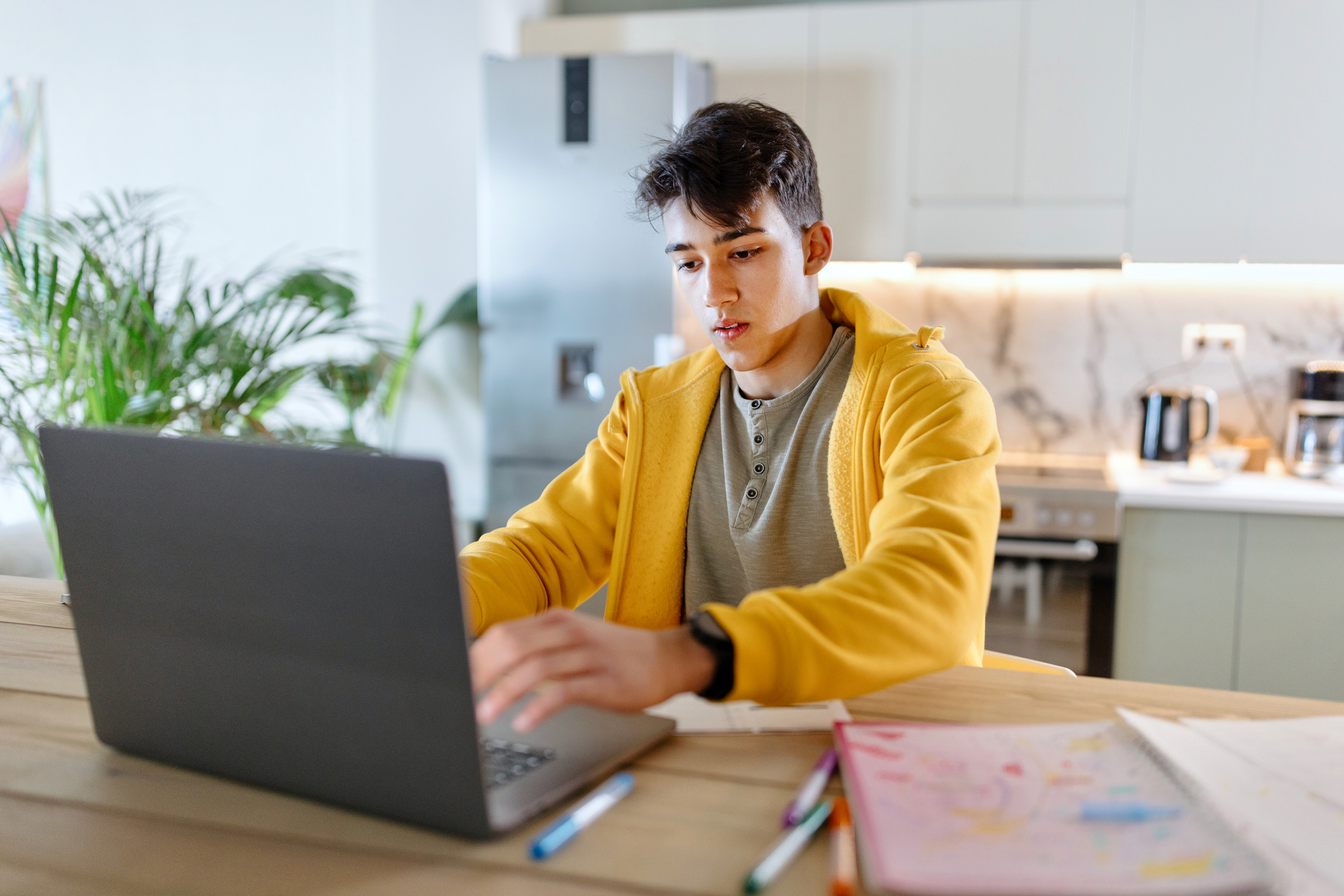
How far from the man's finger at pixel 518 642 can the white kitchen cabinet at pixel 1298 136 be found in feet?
8.03

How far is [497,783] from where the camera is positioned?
73cm

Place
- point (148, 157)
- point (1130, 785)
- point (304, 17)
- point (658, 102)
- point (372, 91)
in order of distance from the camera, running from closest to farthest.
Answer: point (1130, 785), point (658, 102), point (372, 91), point (304, 17), point (148, 157)

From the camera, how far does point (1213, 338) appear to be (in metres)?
2.87

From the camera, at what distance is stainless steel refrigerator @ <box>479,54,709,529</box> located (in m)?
2.66

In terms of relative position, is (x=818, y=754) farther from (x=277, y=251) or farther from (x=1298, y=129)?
(x=277, y=251)

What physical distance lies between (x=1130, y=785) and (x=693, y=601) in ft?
2.59

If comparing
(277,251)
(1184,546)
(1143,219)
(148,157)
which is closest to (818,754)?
(1184,546)

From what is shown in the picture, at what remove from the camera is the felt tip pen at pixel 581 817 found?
Answer: 65cm

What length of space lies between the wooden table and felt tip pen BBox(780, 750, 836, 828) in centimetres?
1

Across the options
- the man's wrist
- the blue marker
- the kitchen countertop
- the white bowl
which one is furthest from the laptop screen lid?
the white bowl

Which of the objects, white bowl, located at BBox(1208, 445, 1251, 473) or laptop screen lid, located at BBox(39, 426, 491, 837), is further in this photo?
white bowl, located at BBox(1208, 445, 1251, 473)

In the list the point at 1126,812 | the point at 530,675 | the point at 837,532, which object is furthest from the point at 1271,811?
the point at 837,532

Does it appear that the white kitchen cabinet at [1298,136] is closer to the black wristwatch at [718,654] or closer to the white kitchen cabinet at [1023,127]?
the white kitchen cabinet at [1023,127]

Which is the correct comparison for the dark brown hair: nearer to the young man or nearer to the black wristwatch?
the young man
